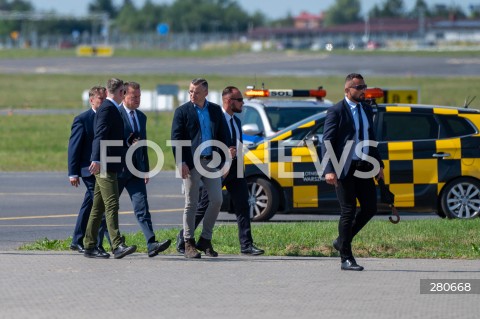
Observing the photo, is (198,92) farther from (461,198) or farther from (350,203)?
(461,198)

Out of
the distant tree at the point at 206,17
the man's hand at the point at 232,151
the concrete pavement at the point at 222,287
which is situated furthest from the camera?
the distant tree at the point at 206,17

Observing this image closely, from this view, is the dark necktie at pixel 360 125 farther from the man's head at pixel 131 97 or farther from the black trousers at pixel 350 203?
the man's head at pixel 131 97

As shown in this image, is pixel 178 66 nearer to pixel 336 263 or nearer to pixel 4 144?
pixel 4 144

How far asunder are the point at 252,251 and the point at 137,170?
138 cm

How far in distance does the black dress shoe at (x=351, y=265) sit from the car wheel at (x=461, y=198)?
15.8 feet

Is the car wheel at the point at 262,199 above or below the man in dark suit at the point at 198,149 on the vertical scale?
below

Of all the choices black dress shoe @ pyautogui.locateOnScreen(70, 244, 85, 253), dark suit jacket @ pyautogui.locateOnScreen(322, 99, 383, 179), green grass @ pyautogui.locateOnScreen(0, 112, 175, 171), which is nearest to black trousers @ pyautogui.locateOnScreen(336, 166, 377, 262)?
dark suit jacket @ pyautogui.locateOnScreen(322, 99, 383, 179)

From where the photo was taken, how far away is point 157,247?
414 inches

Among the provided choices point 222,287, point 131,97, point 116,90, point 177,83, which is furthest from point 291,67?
point 222,287

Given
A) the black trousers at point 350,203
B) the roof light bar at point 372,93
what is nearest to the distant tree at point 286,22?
the roof light bar at point 372,93

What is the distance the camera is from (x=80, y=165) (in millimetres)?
11008

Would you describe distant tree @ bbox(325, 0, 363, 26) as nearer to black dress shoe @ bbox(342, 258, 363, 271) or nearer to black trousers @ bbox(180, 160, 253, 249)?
black trousers @ bbox(180, 160, 253, 249)

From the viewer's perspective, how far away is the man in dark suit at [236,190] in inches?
436

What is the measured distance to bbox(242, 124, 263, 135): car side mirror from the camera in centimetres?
1764
